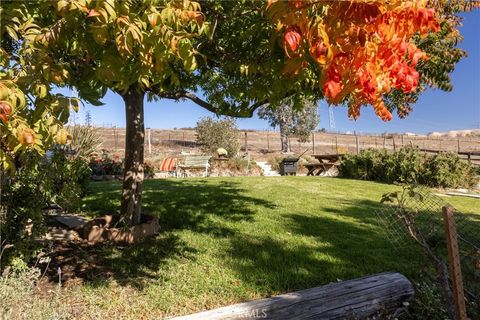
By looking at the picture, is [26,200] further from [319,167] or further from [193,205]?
[319,167]

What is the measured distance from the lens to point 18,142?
1.53 m

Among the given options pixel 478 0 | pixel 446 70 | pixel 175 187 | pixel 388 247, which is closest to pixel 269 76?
pixel 446 70

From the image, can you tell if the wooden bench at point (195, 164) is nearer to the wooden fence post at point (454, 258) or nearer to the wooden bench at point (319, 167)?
the wooden bench at point (319, 167)

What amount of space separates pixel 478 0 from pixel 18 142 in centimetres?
611

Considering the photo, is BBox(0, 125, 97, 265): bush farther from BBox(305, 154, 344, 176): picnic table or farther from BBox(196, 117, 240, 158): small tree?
BBox(196, 117, 240, 158): small tree

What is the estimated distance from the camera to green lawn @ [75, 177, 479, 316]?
12.0ft

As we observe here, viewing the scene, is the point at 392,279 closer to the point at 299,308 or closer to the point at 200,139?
the point at 299,308

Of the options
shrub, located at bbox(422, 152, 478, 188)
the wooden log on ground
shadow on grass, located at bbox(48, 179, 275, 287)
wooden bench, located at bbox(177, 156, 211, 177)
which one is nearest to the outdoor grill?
wooden bench, located at bbox(177, 156, 211, 177)

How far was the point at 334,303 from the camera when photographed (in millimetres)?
3188

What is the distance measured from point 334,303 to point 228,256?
1.78 metres

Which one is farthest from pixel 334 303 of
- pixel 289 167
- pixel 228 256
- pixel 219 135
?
pixel 219 135

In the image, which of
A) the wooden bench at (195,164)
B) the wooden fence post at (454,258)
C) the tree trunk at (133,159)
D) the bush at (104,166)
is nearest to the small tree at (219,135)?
the wooden bench at (195,164)

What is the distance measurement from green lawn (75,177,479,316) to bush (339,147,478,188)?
4.57 m

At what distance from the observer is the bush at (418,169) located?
41.7 feet
